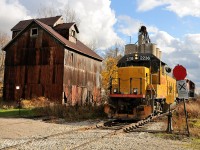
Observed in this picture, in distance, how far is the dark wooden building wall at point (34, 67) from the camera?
3195 centimetres

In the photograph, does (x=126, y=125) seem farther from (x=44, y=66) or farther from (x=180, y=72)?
(x=44, y=66)

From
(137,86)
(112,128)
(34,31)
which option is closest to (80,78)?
(34,31)

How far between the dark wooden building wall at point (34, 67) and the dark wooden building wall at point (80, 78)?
1091mm

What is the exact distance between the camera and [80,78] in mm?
35531

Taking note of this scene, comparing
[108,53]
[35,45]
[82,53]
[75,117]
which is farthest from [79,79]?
[108,53]

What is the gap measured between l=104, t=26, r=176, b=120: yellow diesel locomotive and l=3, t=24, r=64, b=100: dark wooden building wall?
48.1ft

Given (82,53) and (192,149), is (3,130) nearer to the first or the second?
(192,149)

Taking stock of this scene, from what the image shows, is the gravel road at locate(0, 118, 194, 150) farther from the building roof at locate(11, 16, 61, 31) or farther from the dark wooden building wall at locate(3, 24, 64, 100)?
the building roof at locate(11, 16, 61, 31)

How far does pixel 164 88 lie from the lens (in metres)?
19.8

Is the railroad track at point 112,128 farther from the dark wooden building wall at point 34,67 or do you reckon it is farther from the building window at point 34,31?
the building window at point 34,31

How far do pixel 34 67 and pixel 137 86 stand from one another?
1884cm

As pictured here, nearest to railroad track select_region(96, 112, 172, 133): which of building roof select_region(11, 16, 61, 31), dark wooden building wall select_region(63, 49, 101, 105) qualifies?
dark wooden building wall select_region(63, 49, 101, 105)

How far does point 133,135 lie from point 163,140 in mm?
1428

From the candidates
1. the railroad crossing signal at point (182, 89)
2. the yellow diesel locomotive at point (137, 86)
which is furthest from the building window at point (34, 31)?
the railroad crossing signal at point (182, 89)
